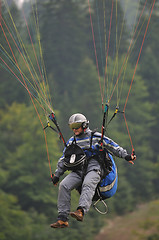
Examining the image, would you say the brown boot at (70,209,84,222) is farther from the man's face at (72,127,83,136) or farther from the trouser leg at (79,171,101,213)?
the man's face at (72,127,83,136)

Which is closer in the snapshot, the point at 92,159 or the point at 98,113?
the point at 92,159

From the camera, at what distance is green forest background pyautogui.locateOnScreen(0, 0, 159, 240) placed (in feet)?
102

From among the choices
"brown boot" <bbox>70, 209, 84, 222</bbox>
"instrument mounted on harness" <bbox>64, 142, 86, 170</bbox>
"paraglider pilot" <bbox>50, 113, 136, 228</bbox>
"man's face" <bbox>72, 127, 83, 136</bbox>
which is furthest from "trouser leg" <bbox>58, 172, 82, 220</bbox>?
"man's face" <bbox>72, 127, 83, 136</bbox>

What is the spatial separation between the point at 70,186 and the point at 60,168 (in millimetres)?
571

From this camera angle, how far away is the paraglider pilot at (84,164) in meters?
6.54

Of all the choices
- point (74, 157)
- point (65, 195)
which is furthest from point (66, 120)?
point (65, 195)

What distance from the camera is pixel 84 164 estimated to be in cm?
691

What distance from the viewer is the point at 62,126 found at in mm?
37406

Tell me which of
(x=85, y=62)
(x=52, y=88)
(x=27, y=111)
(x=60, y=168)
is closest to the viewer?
(x=60, y=168)

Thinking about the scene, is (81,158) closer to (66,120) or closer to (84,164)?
(84,164)

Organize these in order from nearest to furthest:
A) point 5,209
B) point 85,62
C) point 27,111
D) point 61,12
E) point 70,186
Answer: point 70,186
point 5,209
point 27,111
point 85,62
point 61,12

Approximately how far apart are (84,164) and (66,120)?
1292 inches

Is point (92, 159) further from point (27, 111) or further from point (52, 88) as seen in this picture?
point (52, 88)

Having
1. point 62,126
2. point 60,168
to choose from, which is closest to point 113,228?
point 62,126
